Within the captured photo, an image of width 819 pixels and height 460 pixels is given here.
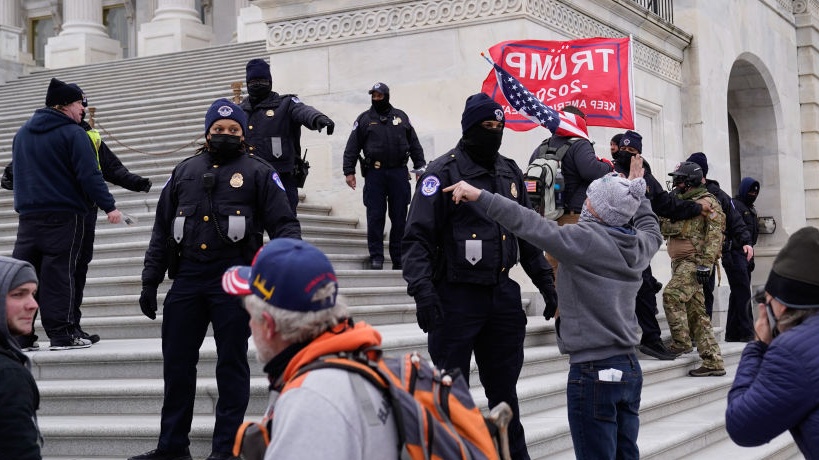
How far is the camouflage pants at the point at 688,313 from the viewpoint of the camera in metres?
9.68

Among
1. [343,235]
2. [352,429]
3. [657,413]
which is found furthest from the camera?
[343,235]

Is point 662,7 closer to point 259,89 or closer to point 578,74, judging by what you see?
point 578,74

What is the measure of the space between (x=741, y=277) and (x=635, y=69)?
11.2ft

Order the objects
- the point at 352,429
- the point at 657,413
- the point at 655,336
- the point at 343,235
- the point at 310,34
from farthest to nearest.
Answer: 1. the point at 310,34
2. the point at 343,235
3. the point at 655,336
4. the point at 657,413
5. the point at 352,429

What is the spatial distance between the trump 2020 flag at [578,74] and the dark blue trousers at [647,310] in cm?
145

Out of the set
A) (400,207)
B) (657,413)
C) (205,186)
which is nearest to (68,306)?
(205,186)

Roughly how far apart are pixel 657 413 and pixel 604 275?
3.61 metres

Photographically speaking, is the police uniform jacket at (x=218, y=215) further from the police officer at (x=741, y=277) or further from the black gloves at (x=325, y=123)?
the police officer at (x=741, y=277)

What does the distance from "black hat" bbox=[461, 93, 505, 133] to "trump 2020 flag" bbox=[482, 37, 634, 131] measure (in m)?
4.21

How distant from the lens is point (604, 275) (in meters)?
5.02

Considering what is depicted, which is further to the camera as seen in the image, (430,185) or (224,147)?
(224,147)

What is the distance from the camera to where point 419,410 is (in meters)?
2.54

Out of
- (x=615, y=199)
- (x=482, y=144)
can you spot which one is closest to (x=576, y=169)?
(x=482, y=144)

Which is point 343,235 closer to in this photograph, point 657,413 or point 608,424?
point 657,413
